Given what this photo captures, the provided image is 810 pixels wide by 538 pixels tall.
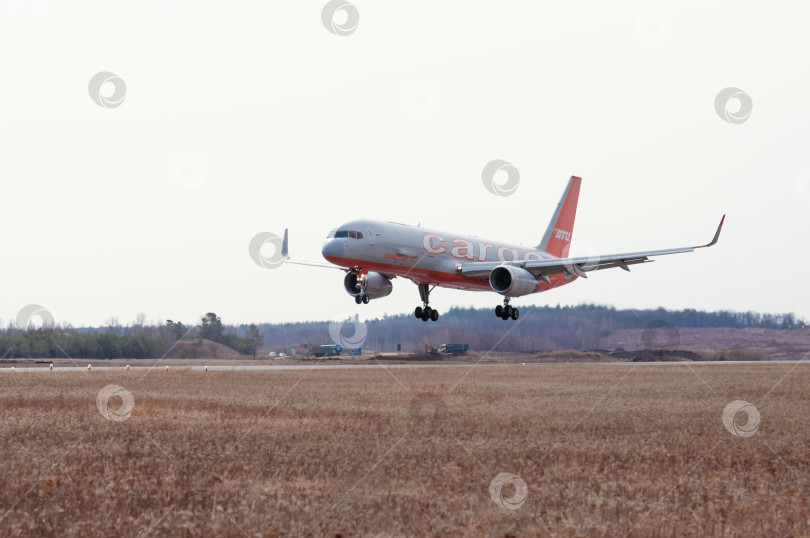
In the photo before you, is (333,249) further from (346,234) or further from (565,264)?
(565,264)

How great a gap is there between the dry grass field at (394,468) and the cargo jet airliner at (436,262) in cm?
1021

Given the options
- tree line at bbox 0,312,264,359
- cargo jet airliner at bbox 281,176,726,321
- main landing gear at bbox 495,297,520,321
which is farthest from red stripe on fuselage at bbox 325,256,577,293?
tree line at bbox 0,312,264,359

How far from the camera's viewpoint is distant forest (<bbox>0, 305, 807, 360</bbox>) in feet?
338

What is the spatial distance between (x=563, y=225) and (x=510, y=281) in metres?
22.8

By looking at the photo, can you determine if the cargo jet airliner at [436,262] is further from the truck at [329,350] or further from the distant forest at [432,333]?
the truck at [329,350]

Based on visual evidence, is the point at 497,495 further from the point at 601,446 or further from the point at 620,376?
the point at 620,376

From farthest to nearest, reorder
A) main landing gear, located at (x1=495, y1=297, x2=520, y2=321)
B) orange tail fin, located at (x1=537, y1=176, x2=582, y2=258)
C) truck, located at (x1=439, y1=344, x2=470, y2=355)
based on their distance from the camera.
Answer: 1. truck, located at (x1=439, y1=344, x2=470, y2=355)
2. orange tail fin, located at (x1=537, y1=176, x2=582, y2=258)
3. main landing gear, located at (x1=495, y1=297, x2=520, y2=321)

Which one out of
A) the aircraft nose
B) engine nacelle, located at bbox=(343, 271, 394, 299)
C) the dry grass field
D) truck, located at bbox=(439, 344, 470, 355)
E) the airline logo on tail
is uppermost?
the airline logo on tail

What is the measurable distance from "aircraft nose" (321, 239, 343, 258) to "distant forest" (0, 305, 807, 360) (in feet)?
192

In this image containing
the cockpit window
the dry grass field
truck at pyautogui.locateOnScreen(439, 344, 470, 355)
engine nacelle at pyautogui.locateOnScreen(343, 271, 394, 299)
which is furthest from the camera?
truck at pyautogui.locateOnScreen(439, 344, 470, 355)

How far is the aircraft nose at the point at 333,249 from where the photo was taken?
152ft

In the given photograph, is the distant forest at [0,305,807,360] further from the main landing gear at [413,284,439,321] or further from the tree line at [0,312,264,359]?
the main landing gear at [413,284,439,321]

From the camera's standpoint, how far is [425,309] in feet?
191

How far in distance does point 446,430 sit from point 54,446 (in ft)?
39.7
